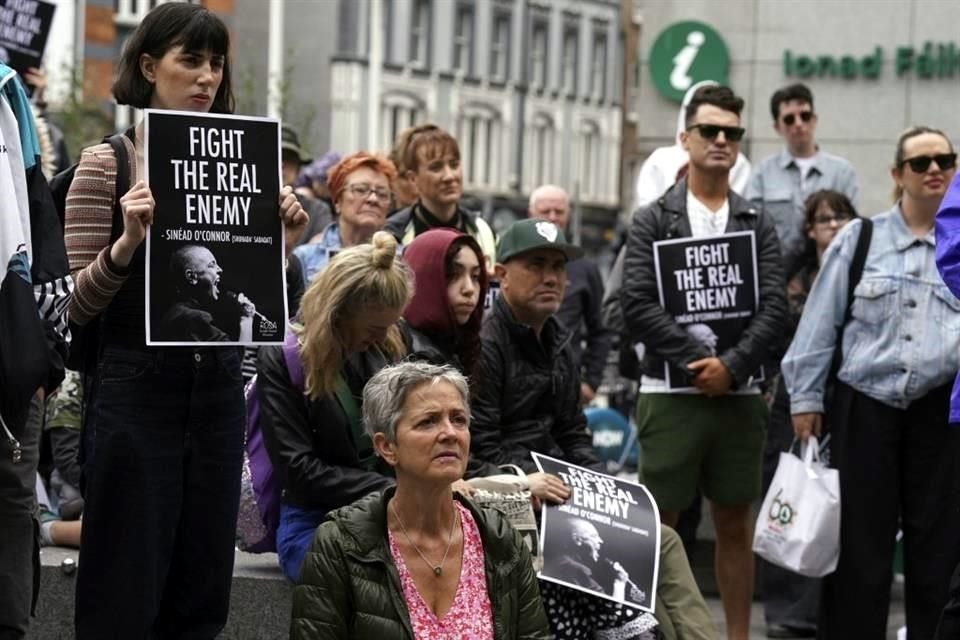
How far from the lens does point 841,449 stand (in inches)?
369

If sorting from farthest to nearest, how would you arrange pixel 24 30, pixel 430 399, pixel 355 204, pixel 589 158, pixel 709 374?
pixel 589 158 → pixel 24 30 → pixel 355 204 → pixel 709 374 → pixel 430 399

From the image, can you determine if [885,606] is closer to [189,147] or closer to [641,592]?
[641,592]


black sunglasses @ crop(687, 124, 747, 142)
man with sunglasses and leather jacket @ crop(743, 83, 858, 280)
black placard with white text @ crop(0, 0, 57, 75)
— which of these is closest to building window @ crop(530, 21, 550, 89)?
man with sunglasses and leather jacket @ crop(743, 83, 858, 280)

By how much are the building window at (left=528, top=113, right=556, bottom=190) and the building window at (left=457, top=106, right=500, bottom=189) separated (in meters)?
2.67

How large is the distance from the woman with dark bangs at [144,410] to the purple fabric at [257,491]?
108 centimetres

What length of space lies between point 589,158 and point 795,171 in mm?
78992

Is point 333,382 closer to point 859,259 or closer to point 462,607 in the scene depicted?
point 462,607

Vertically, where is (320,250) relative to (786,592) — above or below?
above

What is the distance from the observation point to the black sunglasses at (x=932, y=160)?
30.7 ft

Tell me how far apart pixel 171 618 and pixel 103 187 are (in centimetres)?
133

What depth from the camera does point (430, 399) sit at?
6.68 metres

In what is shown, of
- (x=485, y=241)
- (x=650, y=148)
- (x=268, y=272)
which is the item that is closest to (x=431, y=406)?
(x=268, y=272)

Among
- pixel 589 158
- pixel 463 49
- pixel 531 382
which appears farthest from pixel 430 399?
pixel 589 158

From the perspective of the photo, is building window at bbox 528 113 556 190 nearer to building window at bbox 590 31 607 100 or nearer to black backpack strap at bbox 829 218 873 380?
building window at bbox 590 31 607 100
